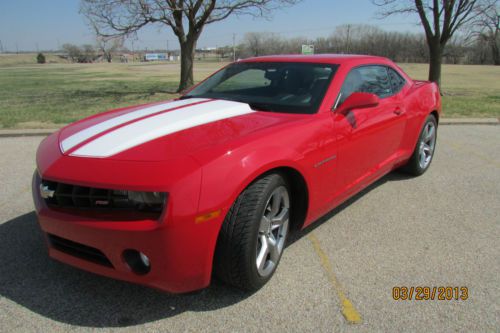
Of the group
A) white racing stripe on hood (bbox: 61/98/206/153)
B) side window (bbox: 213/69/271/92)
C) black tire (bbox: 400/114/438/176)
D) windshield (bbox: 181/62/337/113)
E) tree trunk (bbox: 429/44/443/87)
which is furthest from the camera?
tree trunk (bbox: 429/44/443/87)

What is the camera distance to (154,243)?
2014mm

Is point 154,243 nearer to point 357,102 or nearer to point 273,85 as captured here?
point 357,102

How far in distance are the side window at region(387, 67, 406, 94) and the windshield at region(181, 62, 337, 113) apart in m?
1.12

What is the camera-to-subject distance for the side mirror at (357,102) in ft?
10.1

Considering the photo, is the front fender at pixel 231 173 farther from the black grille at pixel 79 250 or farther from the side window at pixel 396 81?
the side window at pixel 396 81

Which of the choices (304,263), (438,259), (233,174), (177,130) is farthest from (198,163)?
(438,259)

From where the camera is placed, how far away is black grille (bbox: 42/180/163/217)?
6.87 feet

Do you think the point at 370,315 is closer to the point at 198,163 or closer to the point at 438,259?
the point at 438,259

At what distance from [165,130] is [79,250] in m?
0.92

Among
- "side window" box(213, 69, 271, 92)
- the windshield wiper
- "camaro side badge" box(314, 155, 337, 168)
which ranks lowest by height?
"camaro side badge" box(314, 155, 337, 168)

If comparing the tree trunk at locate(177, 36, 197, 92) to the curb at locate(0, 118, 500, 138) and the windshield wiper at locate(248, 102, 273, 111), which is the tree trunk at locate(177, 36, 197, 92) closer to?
the curb at locate(0, 118, 500, 138)

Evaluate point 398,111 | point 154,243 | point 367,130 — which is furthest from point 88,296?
point 398,111

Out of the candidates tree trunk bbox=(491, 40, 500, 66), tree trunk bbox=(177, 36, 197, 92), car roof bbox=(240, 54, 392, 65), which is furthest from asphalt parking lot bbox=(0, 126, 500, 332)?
tree trunk bbox=(491, 40, 500, 66)

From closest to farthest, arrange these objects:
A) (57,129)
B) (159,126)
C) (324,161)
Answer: (159,126), (324,161), (57,129)
